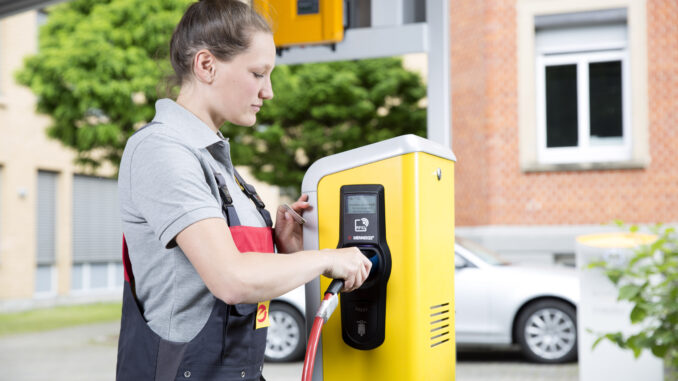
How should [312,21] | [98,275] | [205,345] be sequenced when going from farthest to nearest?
[98,275] < [312,21] < [205,345]

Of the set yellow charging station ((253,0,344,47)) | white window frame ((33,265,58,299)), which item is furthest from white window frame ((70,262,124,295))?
yellow charging station ((253,0,344,47))

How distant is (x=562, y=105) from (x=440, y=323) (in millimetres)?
9736

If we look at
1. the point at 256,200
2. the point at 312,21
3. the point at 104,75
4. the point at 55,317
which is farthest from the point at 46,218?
the point at 256,200

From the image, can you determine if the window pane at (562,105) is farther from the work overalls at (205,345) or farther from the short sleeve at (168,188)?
the short sleeve at (168,188)

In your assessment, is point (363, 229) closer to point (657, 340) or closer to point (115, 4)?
point (657, 340)

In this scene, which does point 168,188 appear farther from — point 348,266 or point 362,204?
point 362,204

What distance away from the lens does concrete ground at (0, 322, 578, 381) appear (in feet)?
23.2

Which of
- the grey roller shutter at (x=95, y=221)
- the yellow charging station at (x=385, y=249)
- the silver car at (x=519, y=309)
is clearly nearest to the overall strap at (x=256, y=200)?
the yellow charging station at (x=385, y=249)

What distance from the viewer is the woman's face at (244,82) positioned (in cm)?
159

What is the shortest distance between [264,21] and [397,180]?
0.46 metres

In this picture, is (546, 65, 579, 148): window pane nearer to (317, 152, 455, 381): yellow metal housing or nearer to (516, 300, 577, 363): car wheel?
(516, 300, 577, 363): car wheel

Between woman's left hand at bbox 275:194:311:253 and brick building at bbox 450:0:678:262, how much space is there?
30.5 ft

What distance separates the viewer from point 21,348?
418 inches

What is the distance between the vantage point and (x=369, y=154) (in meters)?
1.81
